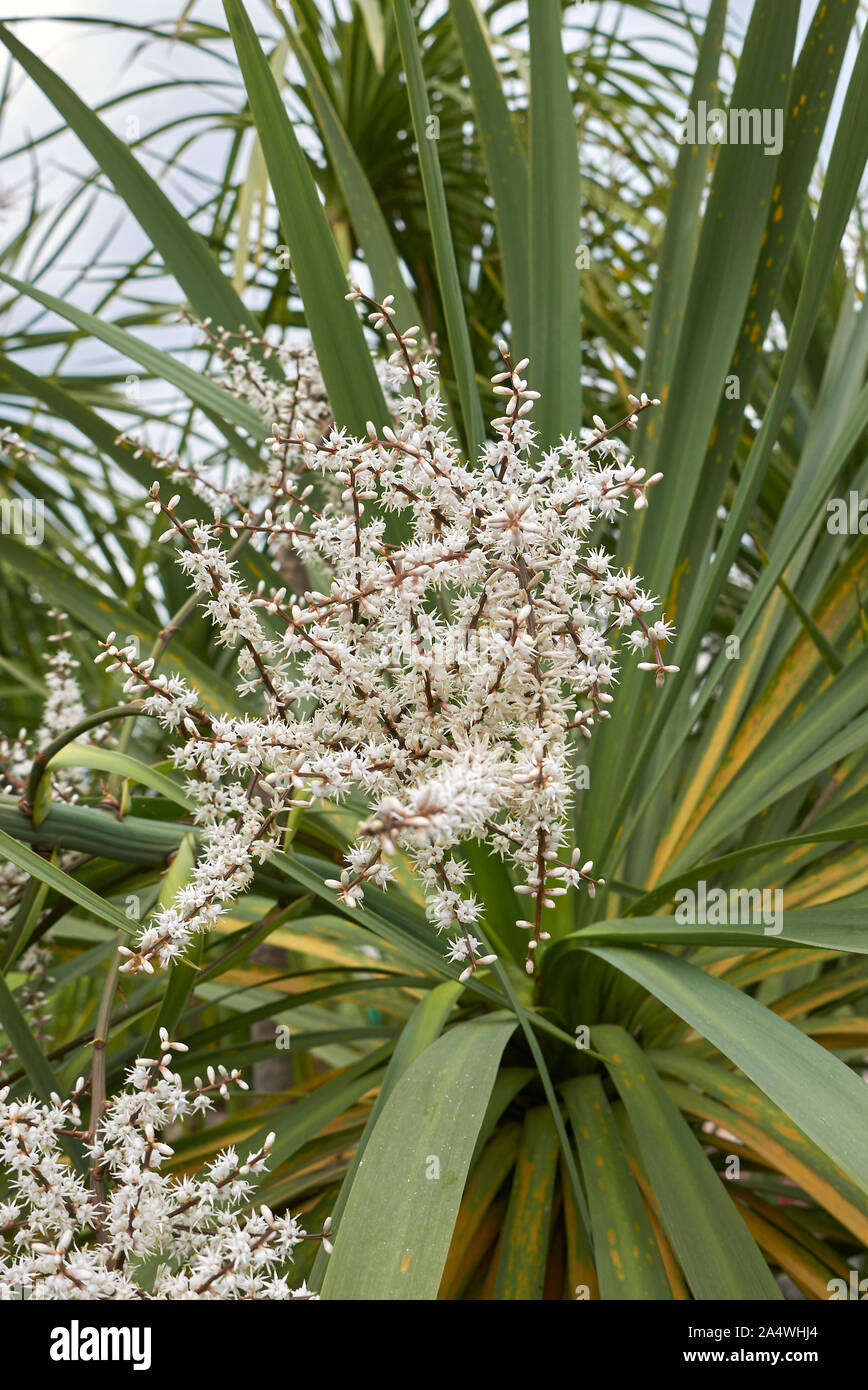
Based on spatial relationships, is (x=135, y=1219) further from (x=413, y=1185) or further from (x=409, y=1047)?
(x=409, y=1047)

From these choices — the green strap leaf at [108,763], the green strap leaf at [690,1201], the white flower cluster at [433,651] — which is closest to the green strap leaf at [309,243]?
the white flower cluster at [433,651]

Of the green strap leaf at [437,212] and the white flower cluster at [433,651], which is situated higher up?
the green strap leaf at [437,212]

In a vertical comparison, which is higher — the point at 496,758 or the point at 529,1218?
the point at 496,758

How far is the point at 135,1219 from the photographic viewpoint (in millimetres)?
513

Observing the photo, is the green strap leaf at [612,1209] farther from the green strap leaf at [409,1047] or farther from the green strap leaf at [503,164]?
the green strap leaf at [503,164]

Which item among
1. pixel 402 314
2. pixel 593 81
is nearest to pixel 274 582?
pixel 402 314

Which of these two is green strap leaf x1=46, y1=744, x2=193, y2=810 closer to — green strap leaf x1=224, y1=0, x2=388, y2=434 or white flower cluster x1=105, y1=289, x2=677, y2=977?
white flower cluster x1=105, y1=289, x2=677, y2=977

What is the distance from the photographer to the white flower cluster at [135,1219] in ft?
1.57

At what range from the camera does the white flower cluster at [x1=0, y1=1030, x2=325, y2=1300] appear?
48cm

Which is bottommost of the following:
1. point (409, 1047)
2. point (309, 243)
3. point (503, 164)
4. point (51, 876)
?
point (409, 1047)

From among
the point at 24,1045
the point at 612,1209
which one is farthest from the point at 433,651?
the point at 612,1209

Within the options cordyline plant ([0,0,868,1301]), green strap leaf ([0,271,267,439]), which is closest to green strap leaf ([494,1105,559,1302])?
cordyline plant ([0,0,868,1301])
